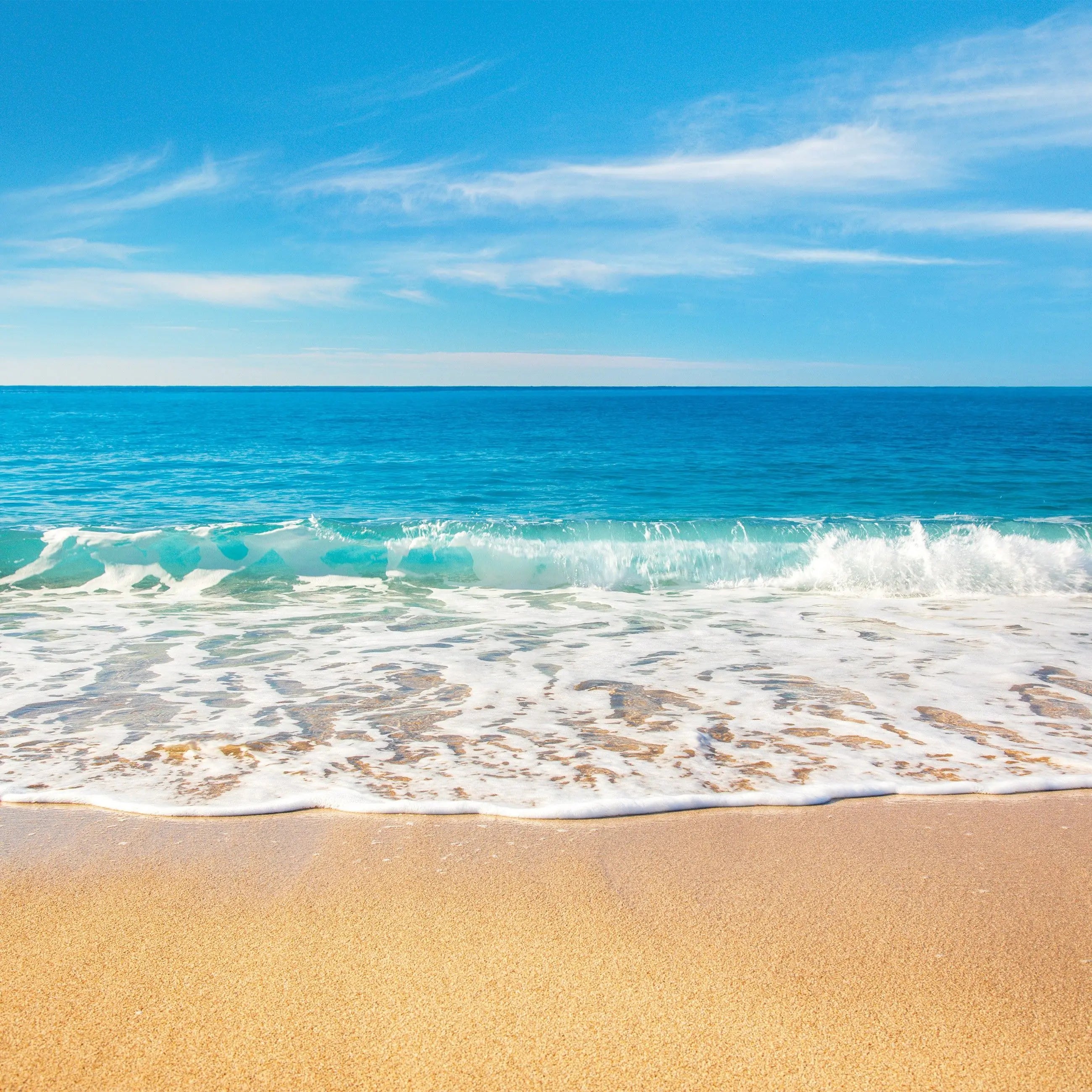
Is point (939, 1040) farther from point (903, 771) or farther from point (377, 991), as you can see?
point (903, 771)

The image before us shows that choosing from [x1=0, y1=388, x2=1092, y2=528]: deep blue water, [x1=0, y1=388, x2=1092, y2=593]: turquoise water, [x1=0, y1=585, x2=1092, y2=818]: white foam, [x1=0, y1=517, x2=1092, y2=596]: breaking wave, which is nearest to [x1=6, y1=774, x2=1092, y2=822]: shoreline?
[x1=0, y1=585, x2=1092, y2=818]: white foam

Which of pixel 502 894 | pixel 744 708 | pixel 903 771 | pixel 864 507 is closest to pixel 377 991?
pixel 502 894

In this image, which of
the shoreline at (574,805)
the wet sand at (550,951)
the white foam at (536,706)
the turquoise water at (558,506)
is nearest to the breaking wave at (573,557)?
the turquoise water at (558,506)

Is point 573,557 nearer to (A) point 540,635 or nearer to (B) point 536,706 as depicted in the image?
(A) point 540,635

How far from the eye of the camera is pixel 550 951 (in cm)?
277

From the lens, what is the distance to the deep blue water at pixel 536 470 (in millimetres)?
17812

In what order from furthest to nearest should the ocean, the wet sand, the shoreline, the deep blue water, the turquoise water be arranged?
the deep blue water < the turquoise water < the ocean < the shoreline < the wet sand

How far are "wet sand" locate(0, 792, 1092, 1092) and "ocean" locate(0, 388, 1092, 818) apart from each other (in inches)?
15.5

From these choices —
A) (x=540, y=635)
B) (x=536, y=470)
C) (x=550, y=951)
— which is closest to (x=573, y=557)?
(x=540, y=635)

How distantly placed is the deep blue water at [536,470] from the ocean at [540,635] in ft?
0.78

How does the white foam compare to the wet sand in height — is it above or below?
below

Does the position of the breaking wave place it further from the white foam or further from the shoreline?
the shoreline

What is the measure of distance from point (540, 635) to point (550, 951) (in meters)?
5.71

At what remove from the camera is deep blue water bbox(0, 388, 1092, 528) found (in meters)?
17.8
